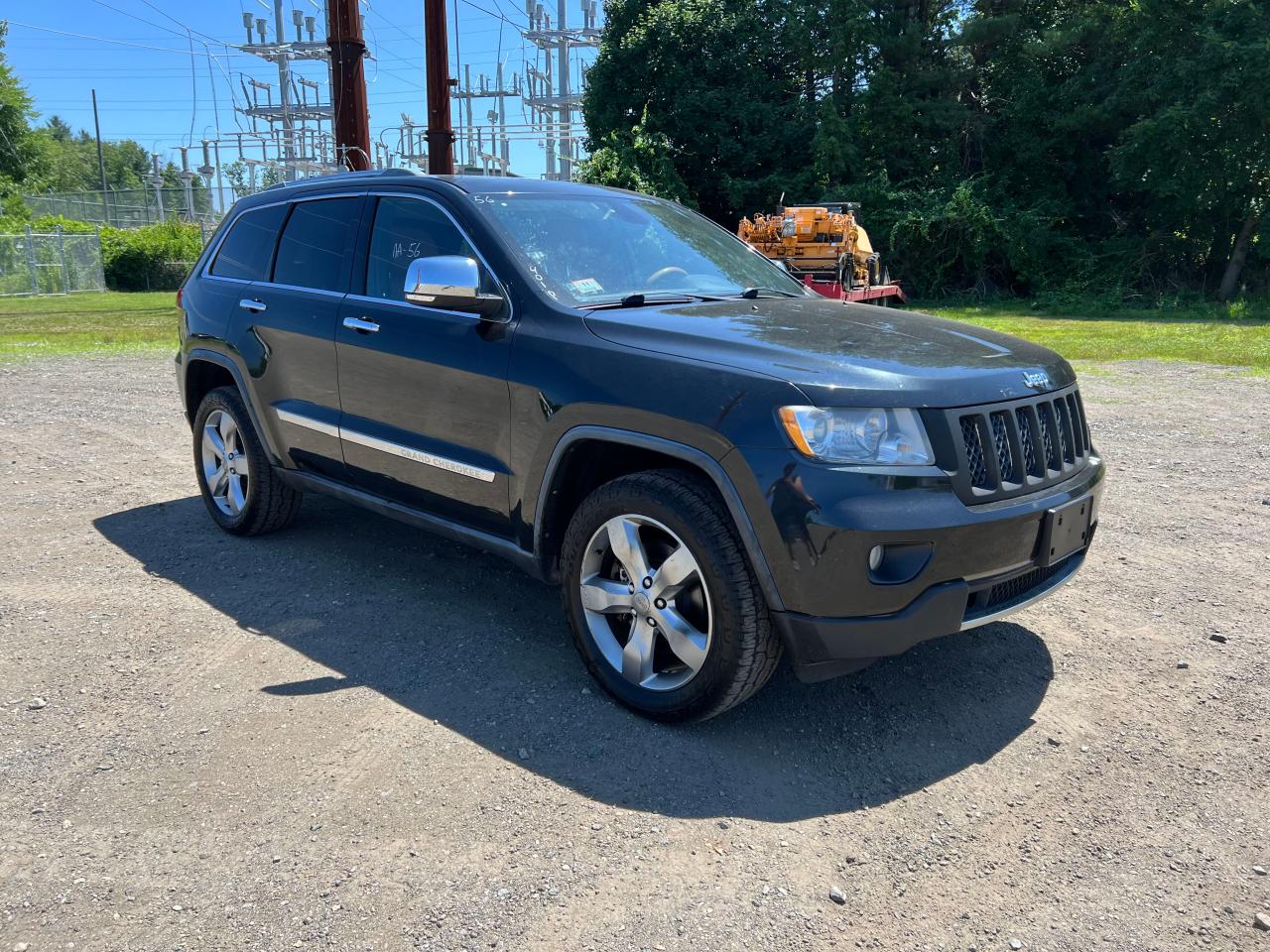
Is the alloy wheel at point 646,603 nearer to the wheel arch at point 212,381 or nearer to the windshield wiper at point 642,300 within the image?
the windshield wiper at point 642,300

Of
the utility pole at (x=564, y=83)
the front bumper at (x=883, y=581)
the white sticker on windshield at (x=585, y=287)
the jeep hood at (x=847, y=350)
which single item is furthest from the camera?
the utility pole at (x=564, y=83)

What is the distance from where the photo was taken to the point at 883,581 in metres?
3.02

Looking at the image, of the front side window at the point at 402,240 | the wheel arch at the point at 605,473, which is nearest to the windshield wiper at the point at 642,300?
the wheel arch at the point at 605,473

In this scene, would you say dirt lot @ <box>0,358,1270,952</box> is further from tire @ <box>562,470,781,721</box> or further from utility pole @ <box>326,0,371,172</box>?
utility pole @ <box>326,0,371,172</box>

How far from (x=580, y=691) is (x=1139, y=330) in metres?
17.4

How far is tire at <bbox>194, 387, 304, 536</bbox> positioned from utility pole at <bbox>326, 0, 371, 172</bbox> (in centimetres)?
1244

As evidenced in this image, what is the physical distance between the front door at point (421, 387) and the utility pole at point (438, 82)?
533 inches

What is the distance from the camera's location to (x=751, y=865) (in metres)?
2.77

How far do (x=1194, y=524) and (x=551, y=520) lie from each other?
412cm

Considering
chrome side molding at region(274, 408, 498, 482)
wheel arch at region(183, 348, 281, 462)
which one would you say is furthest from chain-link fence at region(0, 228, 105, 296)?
chrome side molding at region(274, 408, 498, 482)

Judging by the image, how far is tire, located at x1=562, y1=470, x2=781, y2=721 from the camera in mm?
3186

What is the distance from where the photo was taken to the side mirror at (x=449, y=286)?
3.73 metres

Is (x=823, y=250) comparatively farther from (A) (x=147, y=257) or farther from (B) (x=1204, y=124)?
(A) (x=147, y=257)

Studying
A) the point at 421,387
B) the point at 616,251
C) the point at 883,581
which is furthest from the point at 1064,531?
the point at 421,387
